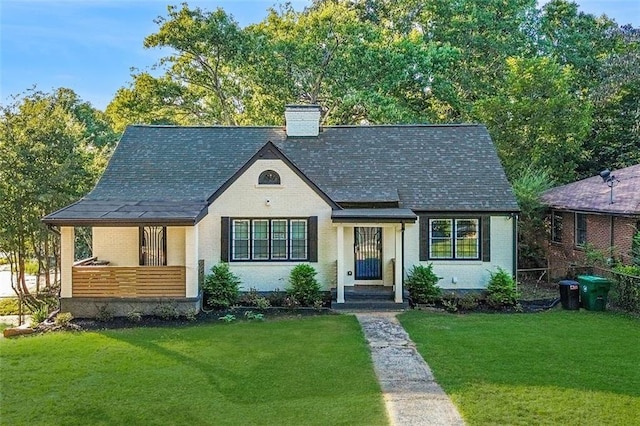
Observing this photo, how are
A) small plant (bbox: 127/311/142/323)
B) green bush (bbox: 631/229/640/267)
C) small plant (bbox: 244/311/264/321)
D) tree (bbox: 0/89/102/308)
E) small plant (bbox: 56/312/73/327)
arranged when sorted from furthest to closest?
tree (bbox: 0/89/102/308)
green bush (bbox: 631/229/640/267)
small plant (bbox: 244/311/264/321)
small plant (bbox: 127/311/142/323)
small plant (bbox: 56/312/73/327)

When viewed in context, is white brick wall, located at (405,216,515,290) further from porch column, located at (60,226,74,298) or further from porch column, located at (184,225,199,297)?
porch column, located at (60,226,74,298)

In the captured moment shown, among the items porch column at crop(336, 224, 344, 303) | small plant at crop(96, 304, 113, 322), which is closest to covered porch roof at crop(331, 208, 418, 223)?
porch column at crop(336, 224, 344, 303)

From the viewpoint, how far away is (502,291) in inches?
579

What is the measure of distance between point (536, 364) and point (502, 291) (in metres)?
5.85

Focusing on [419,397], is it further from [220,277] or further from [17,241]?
[17,241]

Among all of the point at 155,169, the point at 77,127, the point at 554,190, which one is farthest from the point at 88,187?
the point at 554,190

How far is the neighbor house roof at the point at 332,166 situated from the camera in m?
15.7

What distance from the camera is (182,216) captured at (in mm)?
13391

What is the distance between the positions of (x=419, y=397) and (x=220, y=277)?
8224 mm

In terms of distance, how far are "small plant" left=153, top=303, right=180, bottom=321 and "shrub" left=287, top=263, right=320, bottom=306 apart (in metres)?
3.28

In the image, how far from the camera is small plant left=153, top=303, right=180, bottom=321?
1312cm

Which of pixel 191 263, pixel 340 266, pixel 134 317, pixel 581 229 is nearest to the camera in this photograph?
pixel 134 317

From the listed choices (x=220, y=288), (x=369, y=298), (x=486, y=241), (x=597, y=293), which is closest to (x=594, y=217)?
A: (x=597, y=293)

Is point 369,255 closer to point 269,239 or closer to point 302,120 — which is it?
point 269,239
